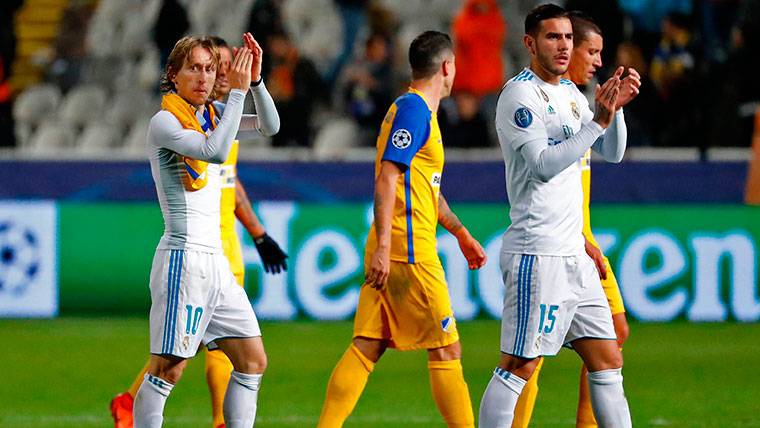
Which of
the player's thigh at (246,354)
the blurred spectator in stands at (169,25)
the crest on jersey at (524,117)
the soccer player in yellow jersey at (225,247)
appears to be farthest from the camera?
the blurred spectator in stands at (169,25)

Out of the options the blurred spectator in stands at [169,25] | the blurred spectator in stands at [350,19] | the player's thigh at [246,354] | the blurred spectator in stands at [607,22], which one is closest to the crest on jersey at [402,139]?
the player's thigh at [246,354]

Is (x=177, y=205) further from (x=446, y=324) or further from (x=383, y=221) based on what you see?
(x=446, y=324)

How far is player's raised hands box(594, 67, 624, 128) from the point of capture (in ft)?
18.8

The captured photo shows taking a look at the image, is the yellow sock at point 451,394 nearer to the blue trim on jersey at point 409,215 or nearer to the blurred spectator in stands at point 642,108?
the blue trim on jersey at point 409,215

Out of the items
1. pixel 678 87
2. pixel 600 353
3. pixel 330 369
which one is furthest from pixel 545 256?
pixel 678 87

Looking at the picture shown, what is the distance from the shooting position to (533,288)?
5977 mm

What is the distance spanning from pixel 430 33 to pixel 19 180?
25.4 feet

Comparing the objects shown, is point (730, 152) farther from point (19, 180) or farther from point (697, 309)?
point (19, 180)

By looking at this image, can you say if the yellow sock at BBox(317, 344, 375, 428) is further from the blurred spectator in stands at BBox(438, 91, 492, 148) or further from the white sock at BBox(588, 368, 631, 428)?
the blurred spectator in stands at BBox(438, 91, 492, 148)

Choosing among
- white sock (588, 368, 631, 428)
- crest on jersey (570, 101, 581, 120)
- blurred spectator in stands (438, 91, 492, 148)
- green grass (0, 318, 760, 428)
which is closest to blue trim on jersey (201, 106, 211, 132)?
crest on jersey (570, 101, 581, 120)

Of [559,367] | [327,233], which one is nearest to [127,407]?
[559,367]

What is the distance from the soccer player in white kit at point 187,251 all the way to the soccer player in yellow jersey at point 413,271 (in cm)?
54

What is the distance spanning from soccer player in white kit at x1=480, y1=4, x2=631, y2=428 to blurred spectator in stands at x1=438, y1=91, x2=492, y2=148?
7.76 meters

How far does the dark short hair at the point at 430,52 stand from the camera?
21.2 feet
